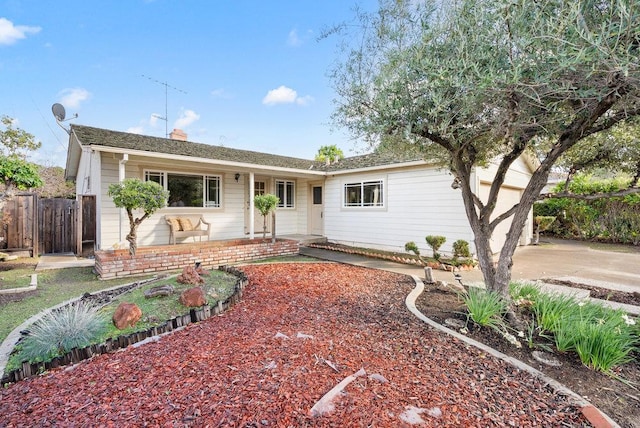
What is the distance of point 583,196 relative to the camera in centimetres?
374

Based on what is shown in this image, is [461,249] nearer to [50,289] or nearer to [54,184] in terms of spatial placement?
[50,289]

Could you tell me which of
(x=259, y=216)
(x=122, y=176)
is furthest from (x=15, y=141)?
(x=259, y=216)

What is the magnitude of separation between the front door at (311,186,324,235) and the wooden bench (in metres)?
4.69

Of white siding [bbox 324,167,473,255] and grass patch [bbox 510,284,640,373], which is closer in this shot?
grass patch [bbox 510,284,640,373]

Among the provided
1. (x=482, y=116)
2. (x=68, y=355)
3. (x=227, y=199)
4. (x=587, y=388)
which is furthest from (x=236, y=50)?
(x=587, y=388)

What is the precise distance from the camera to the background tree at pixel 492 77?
8.03 ft

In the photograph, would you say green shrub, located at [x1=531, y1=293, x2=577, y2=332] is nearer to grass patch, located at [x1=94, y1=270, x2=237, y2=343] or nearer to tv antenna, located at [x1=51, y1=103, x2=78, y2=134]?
grass patch, located at [x1=94, y1=270, x2=237, y2=343]

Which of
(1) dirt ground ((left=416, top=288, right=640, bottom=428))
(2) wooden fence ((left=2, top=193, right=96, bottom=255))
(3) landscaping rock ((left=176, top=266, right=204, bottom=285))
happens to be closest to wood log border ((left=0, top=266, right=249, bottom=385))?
(3) landscaping rock ((left=176, top=266, right=204, bottom=285))

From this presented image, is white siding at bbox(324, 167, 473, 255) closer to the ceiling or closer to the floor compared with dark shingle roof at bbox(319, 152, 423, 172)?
closer to the floor

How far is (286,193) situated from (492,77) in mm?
10770

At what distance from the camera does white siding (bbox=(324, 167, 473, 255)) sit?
343 inches

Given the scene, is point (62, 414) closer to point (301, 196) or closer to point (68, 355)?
point (68, 355)

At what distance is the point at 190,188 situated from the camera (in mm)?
10000

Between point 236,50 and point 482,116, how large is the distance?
9.87 m
